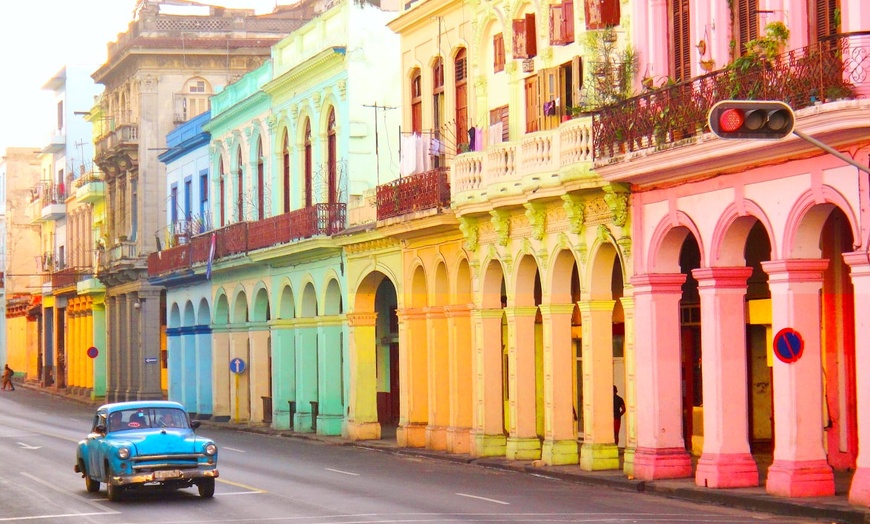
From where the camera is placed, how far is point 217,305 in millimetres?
51188

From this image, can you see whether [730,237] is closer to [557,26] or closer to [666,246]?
[666,246]

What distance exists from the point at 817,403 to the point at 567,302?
26.5ft

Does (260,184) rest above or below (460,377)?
above

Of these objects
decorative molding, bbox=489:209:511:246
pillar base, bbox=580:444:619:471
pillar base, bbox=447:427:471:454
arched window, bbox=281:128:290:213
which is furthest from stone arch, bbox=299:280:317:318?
pillar base, bbox=580:444:619:471

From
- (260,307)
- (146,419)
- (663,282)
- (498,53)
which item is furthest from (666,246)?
(260,307)

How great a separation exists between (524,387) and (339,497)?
319 inches

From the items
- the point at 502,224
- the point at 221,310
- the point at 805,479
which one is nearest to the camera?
the point at 805,479

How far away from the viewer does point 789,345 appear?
69.7 feet

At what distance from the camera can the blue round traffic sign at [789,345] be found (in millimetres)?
21234

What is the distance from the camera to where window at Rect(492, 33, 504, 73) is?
31969 mm

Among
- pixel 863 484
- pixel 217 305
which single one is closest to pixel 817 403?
pixel 863 484

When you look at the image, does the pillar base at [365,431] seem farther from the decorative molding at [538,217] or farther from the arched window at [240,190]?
the arched window at [240,190]

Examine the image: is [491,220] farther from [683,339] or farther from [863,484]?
[863,484]

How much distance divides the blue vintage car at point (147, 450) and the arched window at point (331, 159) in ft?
57.5
